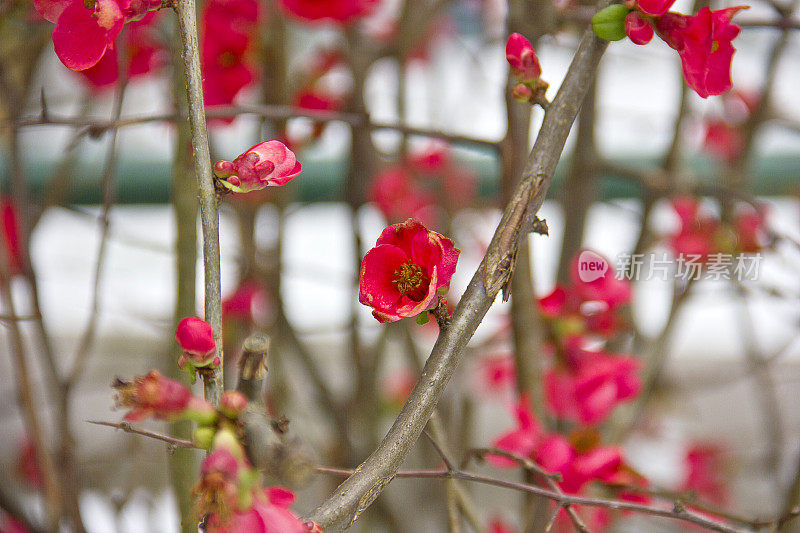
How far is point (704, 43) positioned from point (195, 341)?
0.26m

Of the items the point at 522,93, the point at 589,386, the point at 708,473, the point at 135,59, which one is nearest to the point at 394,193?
the point at 135,59

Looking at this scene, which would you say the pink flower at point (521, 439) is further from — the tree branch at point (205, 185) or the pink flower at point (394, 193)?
the pink flower at point (394, 193)

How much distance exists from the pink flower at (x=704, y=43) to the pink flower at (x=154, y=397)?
0.88 feet

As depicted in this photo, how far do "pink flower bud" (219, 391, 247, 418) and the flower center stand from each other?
0.33 ft

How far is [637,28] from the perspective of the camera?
32 cm

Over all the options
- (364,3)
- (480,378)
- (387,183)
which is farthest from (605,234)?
(364,3)

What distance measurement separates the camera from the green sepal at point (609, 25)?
1.02 ft

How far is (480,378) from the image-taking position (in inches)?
47.7

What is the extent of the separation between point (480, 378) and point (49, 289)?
4.01ft

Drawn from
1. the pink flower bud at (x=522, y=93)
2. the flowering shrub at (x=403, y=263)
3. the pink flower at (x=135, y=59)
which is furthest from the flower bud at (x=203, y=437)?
the pink flower at (x=135, y=59)

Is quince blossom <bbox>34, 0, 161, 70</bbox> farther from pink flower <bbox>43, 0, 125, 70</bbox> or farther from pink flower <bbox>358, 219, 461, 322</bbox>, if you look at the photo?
pink flower <bbox>358, 219, 461, 322</bbox>

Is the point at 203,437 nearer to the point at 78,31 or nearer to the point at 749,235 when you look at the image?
the point at 78,31

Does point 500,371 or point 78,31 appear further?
point 500,371

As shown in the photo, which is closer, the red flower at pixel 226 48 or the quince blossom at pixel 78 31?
the quince blossom at pixel 78 31
